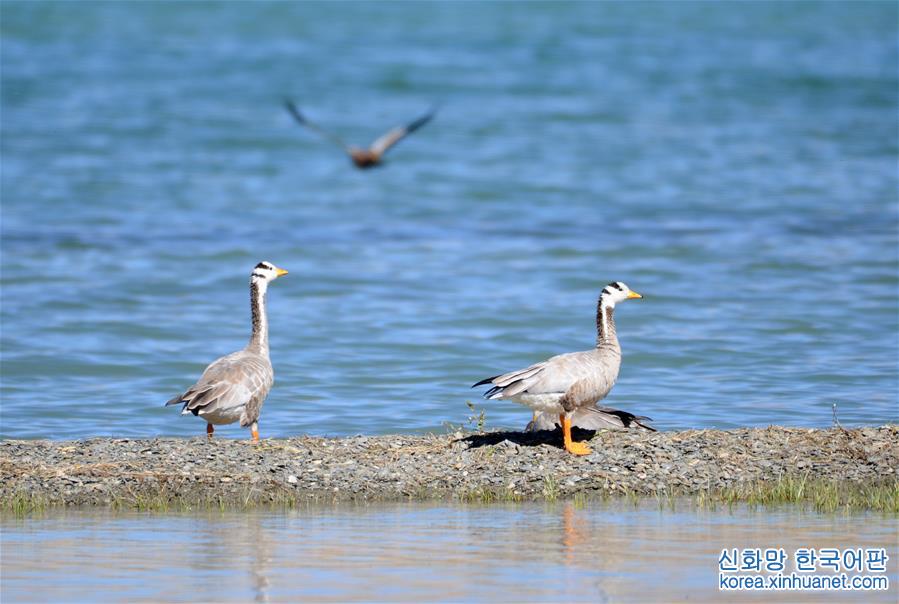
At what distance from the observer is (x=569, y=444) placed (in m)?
13.0

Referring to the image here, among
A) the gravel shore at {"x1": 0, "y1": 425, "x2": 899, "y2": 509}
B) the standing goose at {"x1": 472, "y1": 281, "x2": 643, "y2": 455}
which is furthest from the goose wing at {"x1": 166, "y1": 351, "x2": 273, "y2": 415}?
the standing goose at {"x1": 472, "y1": 281, "x2": 643, "y2": 455}

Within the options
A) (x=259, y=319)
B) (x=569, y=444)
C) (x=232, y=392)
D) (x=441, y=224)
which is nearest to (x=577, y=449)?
Answer: (x=569, y=444)

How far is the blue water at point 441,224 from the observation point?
18672 millimetres

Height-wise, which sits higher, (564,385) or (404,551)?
(564,385)

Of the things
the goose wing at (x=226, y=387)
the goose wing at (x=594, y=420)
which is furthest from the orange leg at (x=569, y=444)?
the goose wing at (x=226, y=387)

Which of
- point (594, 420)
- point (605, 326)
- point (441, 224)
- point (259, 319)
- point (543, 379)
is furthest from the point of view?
point (441, 224)

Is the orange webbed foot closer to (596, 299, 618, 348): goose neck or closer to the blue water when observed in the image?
(596, 299, 618, 348): goose neck

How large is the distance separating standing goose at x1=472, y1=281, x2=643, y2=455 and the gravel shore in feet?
1.24

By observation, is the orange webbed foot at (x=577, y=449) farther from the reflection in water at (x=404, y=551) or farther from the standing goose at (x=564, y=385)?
the reflection in water at (x=404, y=551)

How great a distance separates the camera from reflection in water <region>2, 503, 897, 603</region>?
8.86 metres

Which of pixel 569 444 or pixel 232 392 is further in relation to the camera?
pixel 232 392

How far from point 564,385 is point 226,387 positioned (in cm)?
327

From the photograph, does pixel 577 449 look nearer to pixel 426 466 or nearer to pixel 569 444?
pixel 569 444

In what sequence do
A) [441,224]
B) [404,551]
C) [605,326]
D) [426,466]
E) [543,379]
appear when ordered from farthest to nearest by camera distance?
[441,224] → [605,326] → [543,379] → [426,466] → [404,551]
